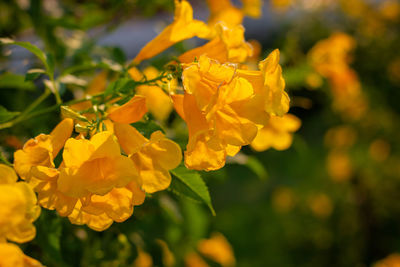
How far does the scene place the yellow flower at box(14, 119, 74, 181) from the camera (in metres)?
0.74

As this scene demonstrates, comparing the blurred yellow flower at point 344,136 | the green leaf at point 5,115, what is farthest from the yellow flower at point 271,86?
the blurred yellow flower at point 344,136

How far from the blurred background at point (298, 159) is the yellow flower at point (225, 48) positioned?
16.7 inches

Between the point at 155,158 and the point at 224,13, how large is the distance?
84cm

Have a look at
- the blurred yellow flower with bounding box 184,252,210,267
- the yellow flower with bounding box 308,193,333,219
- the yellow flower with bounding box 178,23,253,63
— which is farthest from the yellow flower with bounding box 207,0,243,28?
the yellow flower with bounding box 308,193,333,219

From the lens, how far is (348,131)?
378 cm

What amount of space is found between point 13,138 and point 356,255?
131 inches

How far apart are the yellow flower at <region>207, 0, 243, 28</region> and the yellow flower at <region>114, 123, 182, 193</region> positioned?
0.72 meters

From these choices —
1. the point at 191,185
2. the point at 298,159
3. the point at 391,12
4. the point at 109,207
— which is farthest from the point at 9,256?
the point at 298,159

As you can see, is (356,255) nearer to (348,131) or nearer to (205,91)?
(348,131)

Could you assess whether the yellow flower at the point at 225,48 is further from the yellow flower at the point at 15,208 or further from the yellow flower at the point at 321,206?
the yellow flower at the point at 321,206

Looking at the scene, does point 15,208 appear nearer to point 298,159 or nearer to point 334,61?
point 334,61

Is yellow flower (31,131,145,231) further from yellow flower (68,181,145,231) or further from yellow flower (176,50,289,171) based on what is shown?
yellow flower (176,50,289,171)

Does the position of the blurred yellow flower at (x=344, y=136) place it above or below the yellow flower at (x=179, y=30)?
below

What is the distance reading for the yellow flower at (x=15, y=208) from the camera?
586mm
